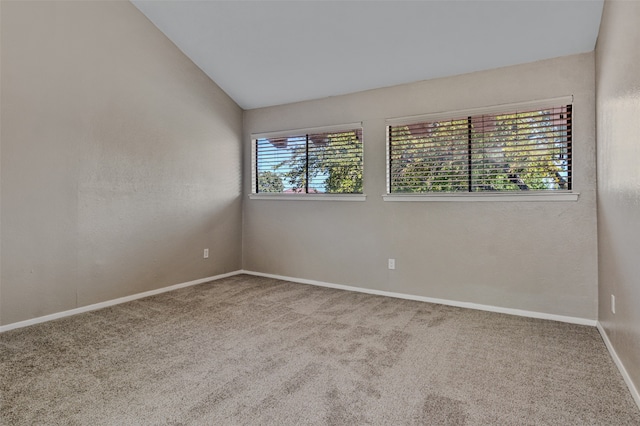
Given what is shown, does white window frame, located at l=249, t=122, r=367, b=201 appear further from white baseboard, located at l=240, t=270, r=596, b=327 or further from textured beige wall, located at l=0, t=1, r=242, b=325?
white baseboard, located at l=240, t=270, r=596, b=327

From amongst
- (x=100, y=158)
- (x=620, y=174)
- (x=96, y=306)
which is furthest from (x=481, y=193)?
(x=96, y=306)

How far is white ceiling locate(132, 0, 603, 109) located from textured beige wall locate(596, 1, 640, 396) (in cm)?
42

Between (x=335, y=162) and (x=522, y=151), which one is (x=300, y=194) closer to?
(x=335, y=162)

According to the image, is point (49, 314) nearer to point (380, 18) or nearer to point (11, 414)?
point (11, 414)

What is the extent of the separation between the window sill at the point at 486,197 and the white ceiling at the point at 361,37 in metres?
1.18

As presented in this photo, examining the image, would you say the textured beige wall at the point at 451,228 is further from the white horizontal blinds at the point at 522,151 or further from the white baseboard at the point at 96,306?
the white baseboard at the point at 96,306

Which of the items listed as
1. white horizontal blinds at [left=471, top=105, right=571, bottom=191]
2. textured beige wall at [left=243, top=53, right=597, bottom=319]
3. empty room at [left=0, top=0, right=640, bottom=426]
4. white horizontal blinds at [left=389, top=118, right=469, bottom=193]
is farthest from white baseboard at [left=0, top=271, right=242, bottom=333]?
white horizontal blinds at [left=471, top=105, right=571, bottom=191]

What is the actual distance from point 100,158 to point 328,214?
2.39 meters

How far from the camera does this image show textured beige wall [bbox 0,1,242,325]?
2.70 meters

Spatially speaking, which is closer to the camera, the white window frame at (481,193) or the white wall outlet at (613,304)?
the white wall outlet at (613,304)

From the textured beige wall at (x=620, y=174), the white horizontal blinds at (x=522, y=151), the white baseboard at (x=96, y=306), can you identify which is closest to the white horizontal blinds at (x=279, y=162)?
the white baseboard at (x=96, y=306)

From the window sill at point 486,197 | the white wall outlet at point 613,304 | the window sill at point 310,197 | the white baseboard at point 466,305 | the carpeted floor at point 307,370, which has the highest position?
the window sill at point 310,197

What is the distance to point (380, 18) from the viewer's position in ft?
9.54

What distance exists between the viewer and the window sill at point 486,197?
2938 millimetres
